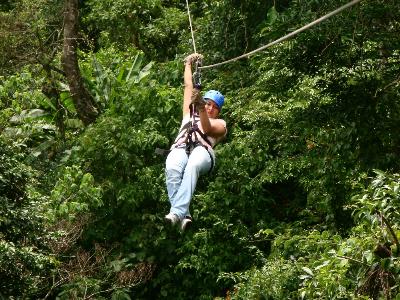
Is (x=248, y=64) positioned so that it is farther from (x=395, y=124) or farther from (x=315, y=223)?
(x=395, y=124)

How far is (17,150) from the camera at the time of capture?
7.79m

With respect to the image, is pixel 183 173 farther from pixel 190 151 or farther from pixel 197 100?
pixel 197 100

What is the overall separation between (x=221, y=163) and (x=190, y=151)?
3.01 metres

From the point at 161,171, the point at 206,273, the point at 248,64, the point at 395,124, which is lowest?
the point at 206,273

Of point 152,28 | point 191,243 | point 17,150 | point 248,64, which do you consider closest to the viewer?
point 17,150

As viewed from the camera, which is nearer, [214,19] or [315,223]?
[315,223]

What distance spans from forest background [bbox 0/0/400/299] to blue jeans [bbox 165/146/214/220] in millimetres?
891

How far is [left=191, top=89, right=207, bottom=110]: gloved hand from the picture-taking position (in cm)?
518

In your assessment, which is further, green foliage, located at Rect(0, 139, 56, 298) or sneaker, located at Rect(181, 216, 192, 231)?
green foliage, located at Rect(0, 139, 56, 298)

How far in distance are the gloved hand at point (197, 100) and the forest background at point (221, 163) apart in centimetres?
114

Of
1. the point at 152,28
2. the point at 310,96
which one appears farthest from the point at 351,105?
the point at 152,28

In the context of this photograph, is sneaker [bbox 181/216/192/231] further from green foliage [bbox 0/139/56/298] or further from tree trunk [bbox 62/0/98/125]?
tree trunk [bbox 62/0/98/125]

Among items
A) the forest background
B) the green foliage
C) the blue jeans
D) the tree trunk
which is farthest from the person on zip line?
the tree trunk

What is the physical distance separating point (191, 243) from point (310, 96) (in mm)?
1931
